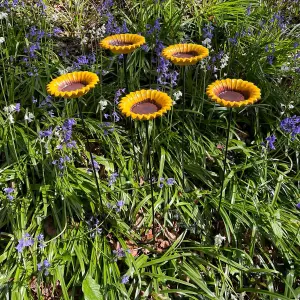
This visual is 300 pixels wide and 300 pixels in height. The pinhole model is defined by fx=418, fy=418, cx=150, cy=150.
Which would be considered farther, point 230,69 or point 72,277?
point 230,69

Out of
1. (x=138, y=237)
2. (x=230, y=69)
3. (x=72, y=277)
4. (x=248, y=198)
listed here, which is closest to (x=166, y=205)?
(x=138, y=237)

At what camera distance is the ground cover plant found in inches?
109

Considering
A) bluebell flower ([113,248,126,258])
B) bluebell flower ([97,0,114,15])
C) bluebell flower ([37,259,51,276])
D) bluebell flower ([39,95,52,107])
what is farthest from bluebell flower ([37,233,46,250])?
bluebell flower ([97,0,114,15])

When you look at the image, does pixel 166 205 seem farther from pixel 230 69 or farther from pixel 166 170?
pixel 230 69

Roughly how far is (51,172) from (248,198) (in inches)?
60.5

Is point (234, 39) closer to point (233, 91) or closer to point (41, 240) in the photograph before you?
A: point (233, 91)

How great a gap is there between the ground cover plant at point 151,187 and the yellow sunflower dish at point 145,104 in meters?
0.04

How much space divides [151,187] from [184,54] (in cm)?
89

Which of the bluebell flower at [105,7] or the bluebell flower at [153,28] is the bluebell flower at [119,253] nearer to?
the bluebell flower at [153,28]

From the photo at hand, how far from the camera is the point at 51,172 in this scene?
320 cm

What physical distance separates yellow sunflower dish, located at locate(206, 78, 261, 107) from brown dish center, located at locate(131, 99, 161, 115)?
1.02 feet

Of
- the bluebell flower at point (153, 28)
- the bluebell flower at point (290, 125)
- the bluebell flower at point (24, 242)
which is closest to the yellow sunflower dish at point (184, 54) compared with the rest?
the bluebell flower at point (290, 125)

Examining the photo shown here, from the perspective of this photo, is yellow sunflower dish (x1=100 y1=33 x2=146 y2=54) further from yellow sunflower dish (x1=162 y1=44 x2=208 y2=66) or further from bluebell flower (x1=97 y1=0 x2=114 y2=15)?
bluebell flower (x1=97 y1=0 x2=114 y2=15)

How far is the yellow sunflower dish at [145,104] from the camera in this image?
2.24 m
